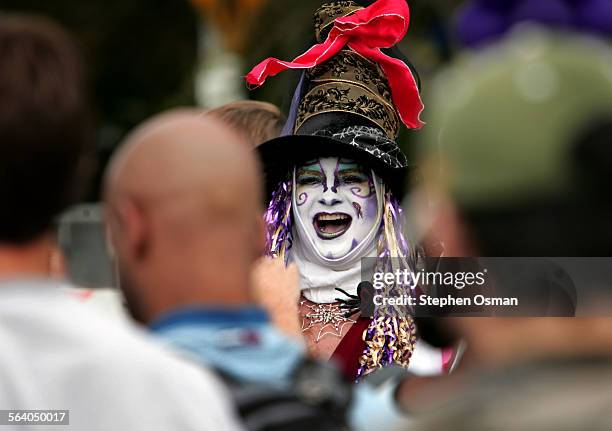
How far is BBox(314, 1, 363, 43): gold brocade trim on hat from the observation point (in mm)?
4988

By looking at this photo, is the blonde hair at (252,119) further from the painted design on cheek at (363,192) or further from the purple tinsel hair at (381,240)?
the painted design on cheek at (363,192)

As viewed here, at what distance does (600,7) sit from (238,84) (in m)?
17.1

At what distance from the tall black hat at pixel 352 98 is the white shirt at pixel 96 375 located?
238 centimetres

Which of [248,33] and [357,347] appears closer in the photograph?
[357,347]

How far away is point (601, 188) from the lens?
6.60ft

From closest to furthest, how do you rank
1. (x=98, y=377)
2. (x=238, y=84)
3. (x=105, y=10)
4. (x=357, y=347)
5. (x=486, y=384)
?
(x=486, y=384) → (x=98, y=377) → (x=357, y=347) → (x=238, y=84) → (x=105, y=10)

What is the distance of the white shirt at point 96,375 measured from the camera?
2203 mm

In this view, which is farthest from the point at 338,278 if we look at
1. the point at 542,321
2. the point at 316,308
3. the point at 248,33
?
the point at 248,33

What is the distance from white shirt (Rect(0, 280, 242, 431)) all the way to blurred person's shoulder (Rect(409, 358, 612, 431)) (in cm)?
38

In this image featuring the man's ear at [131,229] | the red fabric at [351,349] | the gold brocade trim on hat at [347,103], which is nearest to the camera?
the man's ear at [131,229]

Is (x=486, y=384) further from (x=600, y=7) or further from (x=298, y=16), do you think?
(x=298, y=16)

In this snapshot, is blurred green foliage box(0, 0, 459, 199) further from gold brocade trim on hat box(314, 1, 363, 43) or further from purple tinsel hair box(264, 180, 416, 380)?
purple tinsel hair box(264, 180, 416, 380)

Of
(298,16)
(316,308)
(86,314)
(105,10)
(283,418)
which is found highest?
(105,10)

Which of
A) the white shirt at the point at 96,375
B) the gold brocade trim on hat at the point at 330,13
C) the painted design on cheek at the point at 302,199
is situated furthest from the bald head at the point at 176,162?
the gold brocade trim on hat at the point at 330,13
